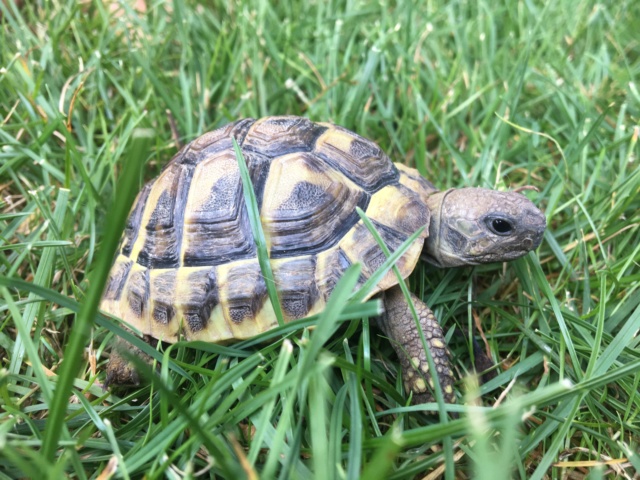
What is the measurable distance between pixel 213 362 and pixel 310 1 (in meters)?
2.98

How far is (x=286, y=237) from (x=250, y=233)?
0.14 meters

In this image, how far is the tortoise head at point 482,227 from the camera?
1830 millimetres

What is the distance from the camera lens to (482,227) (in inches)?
73.7

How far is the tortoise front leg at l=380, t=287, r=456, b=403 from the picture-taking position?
167 centimetres

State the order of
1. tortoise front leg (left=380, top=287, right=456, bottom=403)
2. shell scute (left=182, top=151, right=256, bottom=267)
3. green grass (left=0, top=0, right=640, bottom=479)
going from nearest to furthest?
green grass (left=0, top=0, right=640, bottom=479) < tortoise front leg (left=380, top=287, right=456, bottom=403) < shell scute (left=182, top=151, right=256, bottom=267)

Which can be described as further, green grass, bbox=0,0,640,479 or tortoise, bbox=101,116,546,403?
tortoise, bbox=101,116,546,403

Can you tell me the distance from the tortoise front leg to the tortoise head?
32cm

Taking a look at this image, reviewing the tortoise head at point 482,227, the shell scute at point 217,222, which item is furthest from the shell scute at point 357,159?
the shell scute at point 217,222

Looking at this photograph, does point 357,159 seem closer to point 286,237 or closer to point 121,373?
point 286,237

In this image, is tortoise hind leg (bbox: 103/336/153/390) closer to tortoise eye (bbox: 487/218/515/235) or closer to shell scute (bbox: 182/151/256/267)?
shell scute (bbox: 182/151/256/267)

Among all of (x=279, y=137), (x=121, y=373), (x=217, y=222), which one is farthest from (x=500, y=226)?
(x=121, y=373)

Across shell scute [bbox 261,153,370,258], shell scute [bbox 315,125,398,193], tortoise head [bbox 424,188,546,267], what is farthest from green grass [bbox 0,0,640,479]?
shell scute [bbox 315,125,398,193]

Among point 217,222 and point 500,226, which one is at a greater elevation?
point 217,222

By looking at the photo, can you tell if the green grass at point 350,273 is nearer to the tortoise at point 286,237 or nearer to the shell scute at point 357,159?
the tortoise at point 286,237
